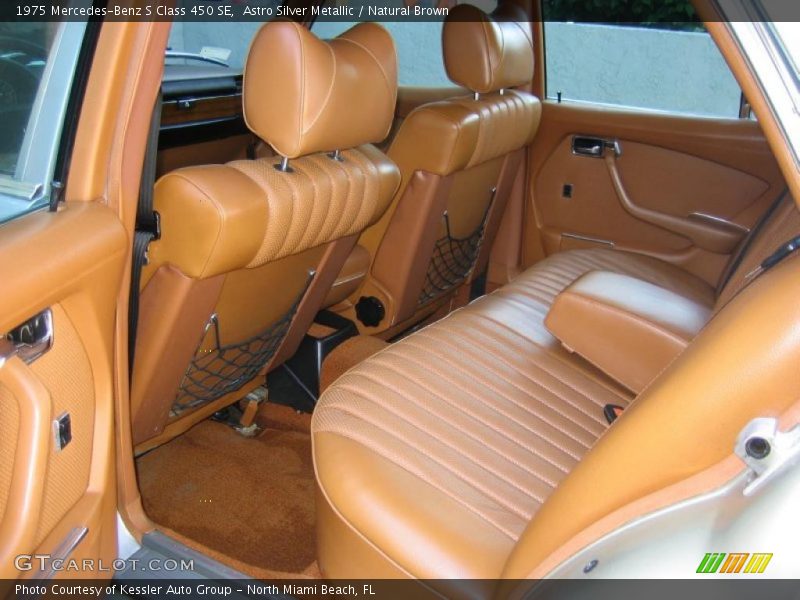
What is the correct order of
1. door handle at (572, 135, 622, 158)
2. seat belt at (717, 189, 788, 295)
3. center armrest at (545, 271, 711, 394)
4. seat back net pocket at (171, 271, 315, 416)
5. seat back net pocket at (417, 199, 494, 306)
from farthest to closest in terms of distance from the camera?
door handle at (572, 135, 622, 158) < seat back net pocket at (417, 199, 494, 306) < seat belt at (717, 189, 788, 295) < seat back net pocket at (171, 271, 315, 416) < center armrest at (545, 271, 711, 394)

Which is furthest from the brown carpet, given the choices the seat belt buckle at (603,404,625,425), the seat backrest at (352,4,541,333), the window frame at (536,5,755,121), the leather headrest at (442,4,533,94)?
the window frame at (536,5,755,121)

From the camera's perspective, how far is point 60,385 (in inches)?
43.1

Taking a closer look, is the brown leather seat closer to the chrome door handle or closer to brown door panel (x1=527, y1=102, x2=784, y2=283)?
the chrome door handle

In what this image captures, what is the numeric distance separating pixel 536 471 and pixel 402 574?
0.31 metres

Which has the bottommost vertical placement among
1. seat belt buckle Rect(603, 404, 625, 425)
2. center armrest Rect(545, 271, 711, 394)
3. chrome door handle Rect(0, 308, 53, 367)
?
seat belt buckle Rect(603, 404, 625, 425)

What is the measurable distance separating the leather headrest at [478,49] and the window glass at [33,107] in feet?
4.22

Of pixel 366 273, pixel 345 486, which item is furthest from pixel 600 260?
pixel 345 486

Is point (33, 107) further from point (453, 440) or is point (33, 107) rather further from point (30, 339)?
point (453, 440)

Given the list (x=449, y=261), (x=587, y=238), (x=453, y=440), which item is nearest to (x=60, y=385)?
(x=453, y=440)

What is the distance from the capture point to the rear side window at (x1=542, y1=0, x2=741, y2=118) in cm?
291

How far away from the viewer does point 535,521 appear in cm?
105

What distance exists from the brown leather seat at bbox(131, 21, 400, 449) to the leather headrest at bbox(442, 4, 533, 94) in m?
0.57

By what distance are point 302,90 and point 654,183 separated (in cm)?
175

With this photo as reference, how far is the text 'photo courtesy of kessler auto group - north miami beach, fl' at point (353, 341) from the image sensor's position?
2.97ft
